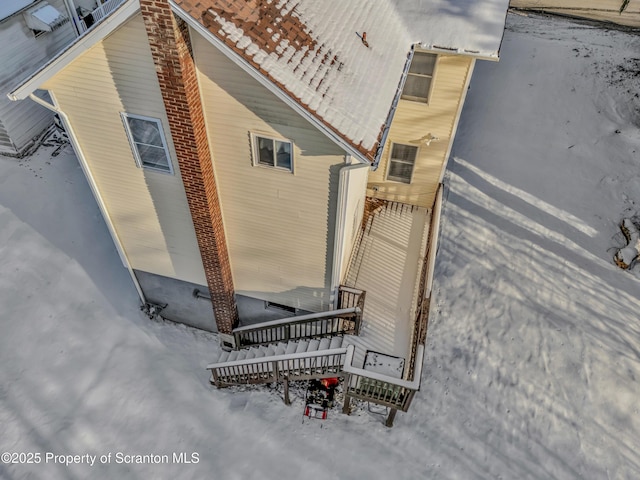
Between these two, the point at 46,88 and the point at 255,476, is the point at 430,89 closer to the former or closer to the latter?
the point at 46,88

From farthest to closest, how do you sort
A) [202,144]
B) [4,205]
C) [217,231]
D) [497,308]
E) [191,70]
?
[4,205], [497,308], [217,231], [202,144], [191,70]

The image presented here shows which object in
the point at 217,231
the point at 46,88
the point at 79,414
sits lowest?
the point at 79,414

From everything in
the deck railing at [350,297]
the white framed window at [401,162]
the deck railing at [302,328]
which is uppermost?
the white framed window at [401,162]

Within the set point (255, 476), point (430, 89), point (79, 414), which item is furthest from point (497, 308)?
point (79, 414)

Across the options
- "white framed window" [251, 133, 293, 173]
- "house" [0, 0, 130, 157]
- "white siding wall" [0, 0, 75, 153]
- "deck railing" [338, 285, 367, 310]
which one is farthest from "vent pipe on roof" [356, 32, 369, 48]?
"white siding wall" [0, 0, 75, 153]

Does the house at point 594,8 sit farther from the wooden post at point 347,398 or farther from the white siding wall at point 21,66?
the wooden post at point 347,398

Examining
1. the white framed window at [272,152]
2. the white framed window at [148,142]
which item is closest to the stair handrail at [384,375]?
the white framed window at [272,152]

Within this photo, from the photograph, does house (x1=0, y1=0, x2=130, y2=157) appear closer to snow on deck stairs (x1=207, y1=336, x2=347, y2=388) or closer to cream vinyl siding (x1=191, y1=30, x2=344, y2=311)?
cream vinyl siding (x1=191, y1=30, x2=344, y2=311)
